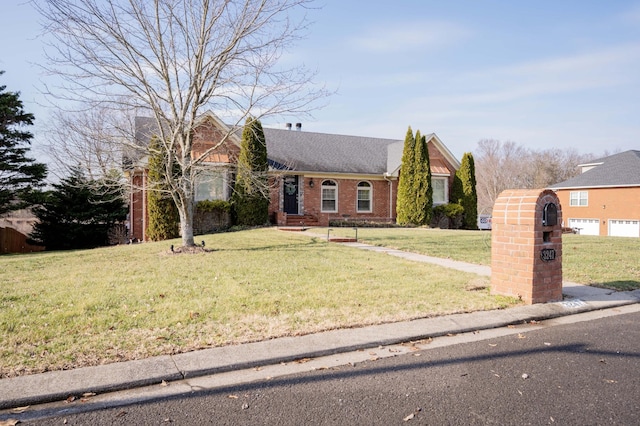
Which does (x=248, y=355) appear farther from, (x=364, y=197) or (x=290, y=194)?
(x=364, y=197)

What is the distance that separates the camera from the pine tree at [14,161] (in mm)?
19125

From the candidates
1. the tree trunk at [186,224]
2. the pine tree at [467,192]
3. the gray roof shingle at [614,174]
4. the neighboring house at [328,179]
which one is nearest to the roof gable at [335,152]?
the neighboring house at [328,179]

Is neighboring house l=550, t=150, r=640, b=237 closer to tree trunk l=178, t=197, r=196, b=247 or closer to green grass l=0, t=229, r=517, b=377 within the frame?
green grass l=0, t=229, r=517, b=377

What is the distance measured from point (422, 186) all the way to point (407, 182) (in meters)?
0.84

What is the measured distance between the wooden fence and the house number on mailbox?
68.6ft

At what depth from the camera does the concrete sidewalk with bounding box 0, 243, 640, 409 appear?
129 inches

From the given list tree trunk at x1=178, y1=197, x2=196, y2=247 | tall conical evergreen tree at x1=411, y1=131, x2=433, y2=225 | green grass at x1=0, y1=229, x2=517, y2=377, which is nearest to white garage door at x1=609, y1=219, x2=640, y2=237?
tall conical evergreen tree at x1=411, y1=131, x2=433, y2=225

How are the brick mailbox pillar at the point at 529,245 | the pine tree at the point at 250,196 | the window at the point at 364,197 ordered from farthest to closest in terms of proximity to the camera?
the window at the point at 364,197
the pine tree at the point at 250,196
the brick mailbox pillar at the point at 529,245

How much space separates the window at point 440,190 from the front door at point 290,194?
840 centimetres

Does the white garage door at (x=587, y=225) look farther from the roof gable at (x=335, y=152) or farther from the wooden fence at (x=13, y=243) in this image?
the wooden fence at (x=13, y=243)

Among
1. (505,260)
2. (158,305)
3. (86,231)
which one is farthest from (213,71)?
(86,231)

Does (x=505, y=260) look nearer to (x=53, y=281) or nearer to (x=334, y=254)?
(x=334, y=254)

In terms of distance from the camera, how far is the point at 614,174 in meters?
30.4

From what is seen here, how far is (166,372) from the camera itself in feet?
11.7
